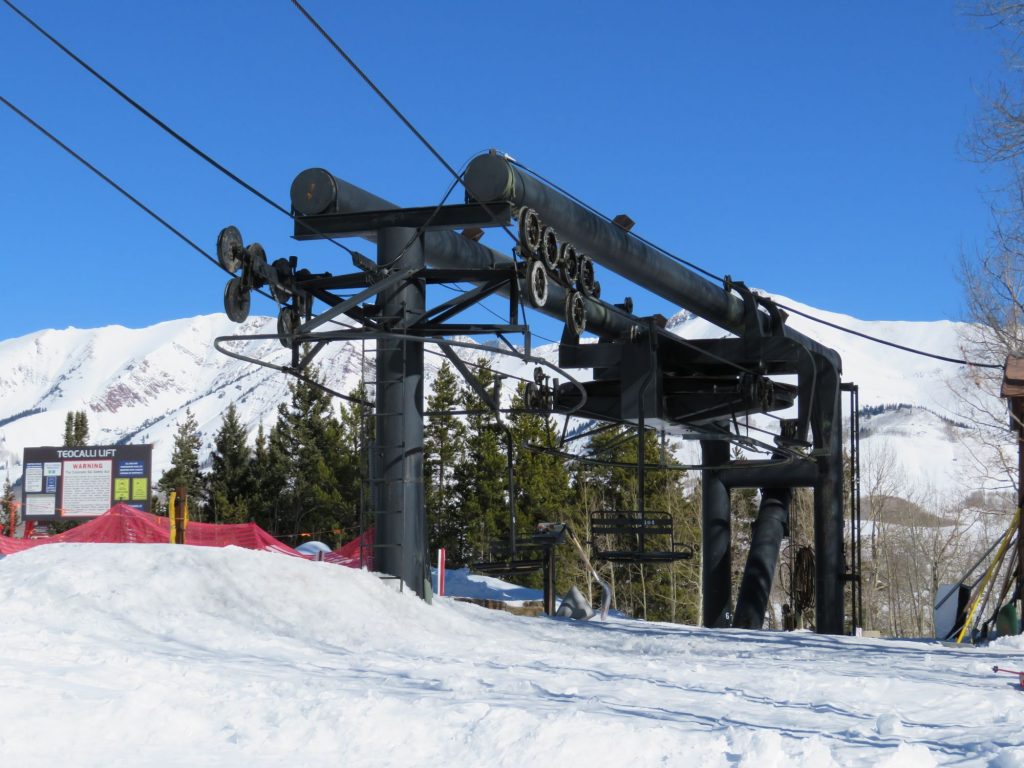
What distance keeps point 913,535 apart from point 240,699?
67.0 meters

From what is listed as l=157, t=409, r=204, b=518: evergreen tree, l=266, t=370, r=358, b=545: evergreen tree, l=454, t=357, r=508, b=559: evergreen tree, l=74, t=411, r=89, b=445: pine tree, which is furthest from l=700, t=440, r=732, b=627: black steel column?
l=74, t=411, r=89, b=445: pine tree

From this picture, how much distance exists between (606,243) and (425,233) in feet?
7.57

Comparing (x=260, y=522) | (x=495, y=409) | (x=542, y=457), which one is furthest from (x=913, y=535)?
(x=495, y=409)

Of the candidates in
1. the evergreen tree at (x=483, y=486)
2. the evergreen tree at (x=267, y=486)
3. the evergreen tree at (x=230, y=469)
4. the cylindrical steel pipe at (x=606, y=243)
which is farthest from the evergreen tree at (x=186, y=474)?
the cylindrical steel pipe at (x=606, y=243)

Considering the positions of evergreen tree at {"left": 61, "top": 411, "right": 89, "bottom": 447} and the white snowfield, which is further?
evergreen tree at {"left": 61, "top": 411, "right": 89, "bottom": 447}

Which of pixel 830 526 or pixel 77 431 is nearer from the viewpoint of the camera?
pixel 830 526

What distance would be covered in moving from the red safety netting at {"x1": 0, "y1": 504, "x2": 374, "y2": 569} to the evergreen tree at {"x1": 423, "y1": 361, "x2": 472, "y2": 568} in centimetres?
2639

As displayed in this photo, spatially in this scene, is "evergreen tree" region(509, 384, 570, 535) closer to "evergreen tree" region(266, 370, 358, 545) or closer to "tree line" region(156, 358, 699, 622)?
"tree line" region(156, 358, 699, 622)

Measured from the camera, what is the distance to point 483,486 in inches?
2319

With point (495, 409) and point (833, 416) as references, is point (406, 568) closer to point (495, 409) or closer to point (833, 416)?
point (495, 409)

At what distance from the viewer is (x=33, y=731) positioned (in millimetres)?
7340

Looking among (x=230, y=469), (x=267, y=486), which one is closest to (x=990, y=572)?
(x=267, y=486)

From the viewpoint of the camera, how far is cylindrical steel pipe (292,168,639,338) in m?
16.2

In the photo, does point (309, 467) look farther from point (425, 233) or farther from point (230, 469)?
point (425, 233)
